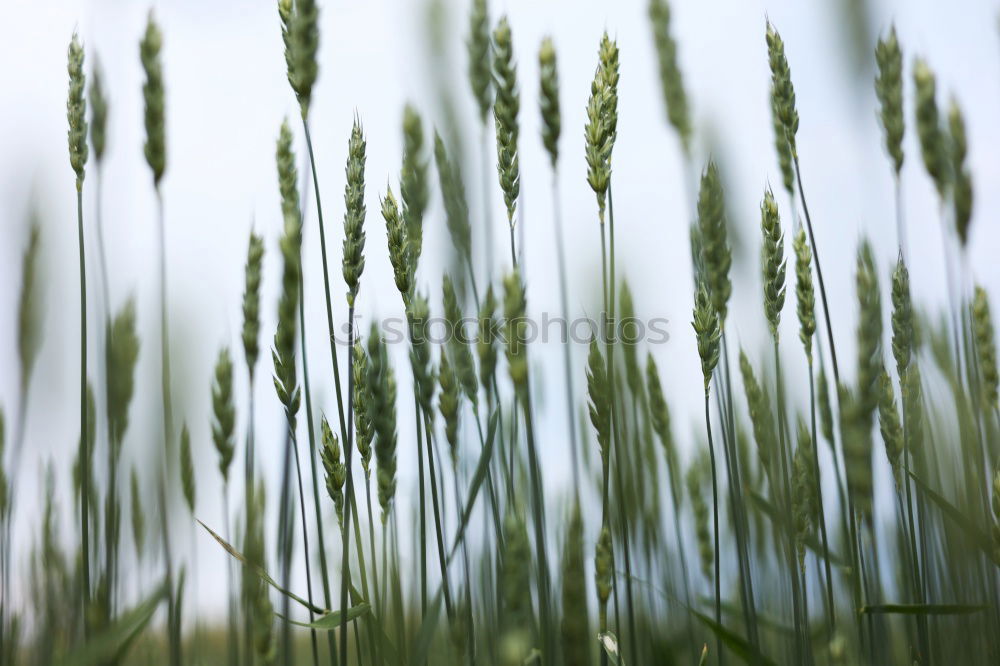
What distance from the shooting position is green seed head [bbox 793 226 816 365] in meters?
1.06

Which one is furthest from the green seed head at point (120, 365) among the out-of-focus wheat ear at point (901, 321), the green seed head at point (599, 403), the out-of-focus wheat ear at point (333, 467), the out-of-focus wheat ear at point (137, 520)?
the out-of-focus wheat ear at point (901, 321)

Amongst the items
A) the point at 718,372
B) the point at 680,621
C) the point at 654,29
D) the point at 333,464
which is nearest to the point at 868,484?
the point at 718,372

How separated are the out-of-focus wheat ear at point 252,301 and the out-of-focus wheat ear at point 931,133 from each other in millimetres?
887

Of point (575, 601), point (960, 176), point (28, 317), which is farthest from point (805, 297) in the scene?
point (28, 317)

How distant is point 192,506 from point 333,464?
0.30m

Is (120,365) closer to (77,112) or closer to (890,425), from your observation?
(77,112)

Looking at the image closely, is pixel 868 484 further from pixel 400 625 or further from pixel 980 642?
pixel 980 642

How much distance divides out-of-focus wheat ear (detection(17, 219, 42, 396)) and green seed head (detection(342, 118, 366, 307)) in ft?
2.08

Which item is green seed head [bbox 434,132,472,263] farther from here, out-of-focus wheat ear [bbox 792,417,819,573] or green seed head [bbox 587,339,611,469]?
out-of-focus wheat ear [bbox 792,417,819,573]

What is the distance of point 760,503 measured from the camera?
4.04ft

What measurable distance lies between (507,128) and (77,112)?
1.88 ft

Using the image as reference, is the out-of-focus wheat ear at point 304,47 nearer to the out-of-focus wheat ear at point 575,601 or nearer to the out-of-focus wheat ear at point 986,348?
the out-of-focus wheat ear at point 575,601

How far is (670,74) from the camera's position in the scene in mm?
1508

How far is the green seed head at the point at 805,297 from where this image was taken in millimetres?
1062
